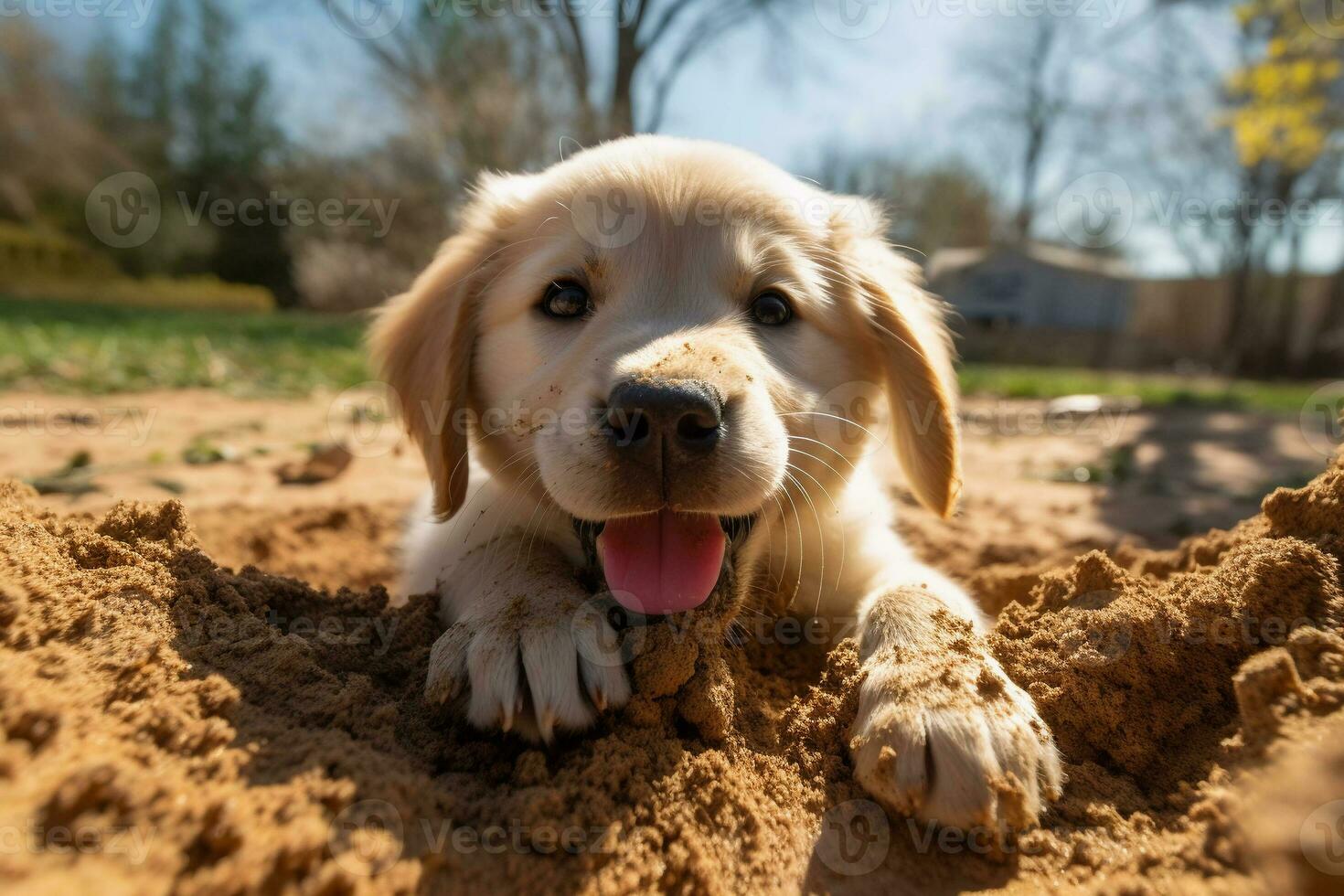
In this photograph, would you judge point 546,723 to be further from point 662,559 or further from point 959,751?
point 959,751

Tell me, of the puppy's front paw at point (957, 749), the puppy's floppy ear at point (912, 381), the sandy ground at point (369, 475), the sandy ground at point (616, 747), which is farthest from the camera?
the sandy ground at point (369, 475)

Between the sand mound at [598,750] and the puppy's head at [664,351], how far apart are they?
372 millimetres

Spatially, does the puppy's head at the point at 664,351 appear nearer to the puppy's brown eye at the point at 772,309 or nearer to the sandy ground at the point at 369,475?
the puppy's brown eye at the point at 772,309

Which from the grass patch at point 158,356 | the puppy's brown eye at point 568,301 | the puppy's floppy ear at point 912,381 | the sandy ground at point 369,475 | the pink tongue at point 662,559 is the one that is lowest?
the sandy ground at point 369,475

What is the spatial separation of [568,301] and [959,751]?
157cm

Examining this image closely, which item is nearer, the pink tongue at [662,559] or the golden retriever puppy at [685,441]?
the golden retriever puppy at [685,441]

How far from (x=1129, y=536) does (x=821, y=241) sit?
211 centimetres

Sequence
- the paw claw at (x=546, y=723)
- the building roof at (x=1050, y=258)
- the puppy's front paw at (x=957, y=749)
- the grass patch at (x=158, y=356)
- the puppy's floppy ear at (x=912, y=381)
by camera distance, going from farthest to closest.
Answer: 1. the building roof at (x=1050, y=258)
2. the grass patch at (x=158, y=356)
3. the puppy's floppy ear at (x=912, y=381)
4. the paw claw at (x=546, y=723)
5. the puppy's front paw at (x=957, y=749)

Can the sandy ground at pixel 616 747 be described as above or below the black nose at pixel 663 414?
below

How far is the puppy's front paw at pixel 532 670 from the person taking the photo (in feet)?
4.85

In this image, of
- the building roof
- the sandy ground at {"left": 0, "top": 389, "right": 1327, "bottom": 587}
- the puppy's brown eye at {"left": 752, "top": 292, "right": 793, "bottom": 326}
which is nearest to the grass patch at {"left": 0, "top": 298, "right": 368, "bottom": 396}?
the sandy ground at {"left": 0, "top": 389, "right": 1327, "bottom": 587}

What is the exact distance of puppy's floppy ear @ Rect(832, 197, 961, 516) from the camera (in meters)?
2.45

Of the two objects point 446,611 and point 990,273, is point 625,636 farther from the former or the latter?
point 990,273

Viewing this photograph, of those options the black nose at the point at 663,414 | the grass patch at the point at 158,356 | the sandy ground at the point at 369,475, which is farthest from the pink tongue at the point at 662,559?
the grass patch at the point at 158,356
